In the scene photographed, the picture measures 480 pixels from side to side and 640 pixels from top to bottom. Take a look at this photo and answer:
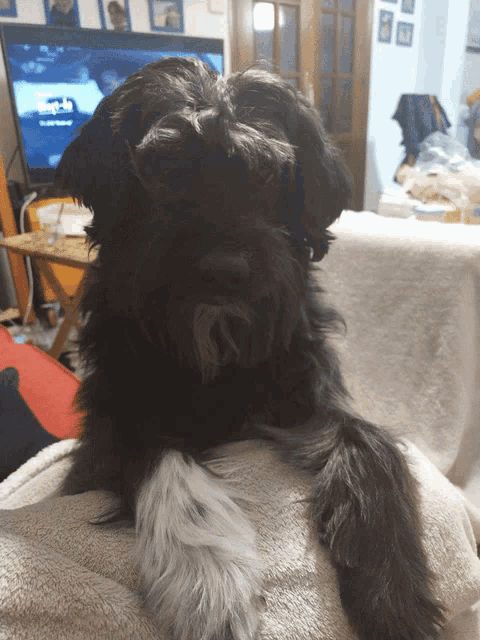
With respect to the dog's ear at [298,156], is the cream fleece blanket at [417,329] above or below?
below

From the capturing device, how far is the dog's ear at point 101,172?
1057mm

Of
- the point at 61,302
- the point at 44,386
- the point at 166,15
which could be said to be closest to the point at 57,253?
the point at 61,302

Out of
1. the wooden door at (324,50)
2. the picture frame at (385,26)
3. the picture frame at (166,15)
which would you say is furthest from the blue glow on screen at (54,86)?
the picture frame at (385,26)

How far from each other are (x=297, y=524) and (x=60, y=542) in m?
0.40

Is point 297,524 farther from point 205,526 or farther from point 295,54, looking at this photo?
point 295,54

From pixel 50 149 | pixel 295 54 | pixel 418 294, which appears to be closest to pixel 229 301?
pixel 418 294

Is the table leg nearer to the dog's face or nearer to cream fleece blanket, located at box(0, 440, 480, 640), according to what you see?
the dog's face

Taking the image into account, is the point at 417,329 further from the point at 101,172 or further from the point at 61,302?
the point at 61,302

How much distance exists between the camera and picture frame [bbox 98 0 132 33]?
4.19m

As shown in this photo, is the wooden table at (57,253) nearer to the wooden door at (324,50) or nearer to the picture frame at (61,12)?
the picture frame at (61,12)

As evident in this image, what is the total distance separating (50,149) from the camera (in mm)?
3992

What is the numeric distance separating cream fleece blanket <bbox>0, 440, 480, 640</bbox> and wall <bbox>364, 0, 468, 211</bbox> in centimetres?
656

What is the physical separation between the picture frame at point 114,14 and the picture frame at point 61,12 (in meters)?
0.24

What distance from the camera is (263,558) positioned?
89cm
